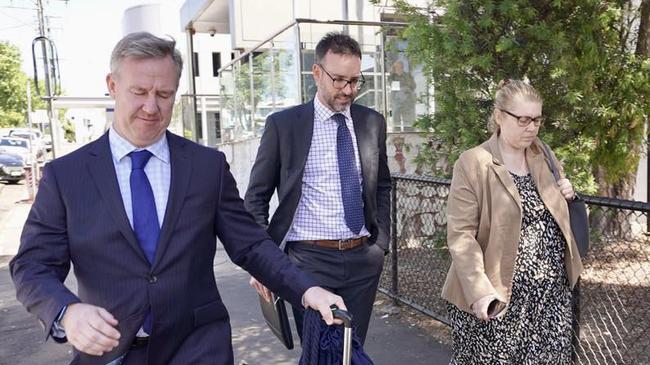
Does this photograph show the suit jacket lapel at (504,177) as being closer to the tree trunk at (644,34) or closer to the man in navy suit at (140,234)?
the man in navy suit at (140,234)

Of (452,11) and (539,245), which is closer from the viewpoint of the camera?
(539,245)

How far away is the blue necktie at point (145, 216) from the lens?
1879 millimetres

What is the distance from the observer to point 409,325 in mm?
5523

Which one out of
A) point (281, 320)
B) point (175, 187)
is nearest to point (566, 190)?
point (281, 320)

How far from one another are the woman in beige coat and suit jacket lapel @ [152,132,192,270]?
4.57 feet

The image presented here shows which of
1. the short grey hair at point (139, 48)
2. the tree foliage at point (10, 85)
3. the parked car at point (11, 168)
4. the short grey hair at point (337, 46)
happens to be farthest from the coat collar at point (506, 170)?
the tree foliage at point (10, 85)

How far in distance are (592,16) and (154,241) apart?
4586 mm

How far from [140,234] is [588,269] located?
6.01 m

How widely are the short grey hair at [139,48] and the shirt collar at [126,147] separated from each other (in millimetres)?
207

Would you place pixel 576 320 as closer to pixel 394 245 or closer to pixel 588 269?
pixel 394 245

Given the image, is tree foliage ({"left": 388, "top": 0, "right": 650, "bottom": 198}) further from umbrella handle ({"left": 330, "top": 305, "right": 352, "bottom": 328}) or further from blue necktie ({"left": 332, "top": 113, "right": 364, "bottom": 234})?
umbrella handle ({"left": 330, "top": 305, "right": 352, "bottom": 328})

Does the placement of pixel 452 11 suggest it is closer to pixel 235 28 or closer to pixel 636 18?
pixel 636 18

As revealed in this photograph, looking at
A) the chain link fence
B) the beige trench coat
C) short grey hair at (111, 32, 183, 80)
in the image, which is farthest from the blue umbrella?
the chain link fence

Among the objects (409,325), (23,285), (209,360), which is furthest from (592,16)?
(23,285)
